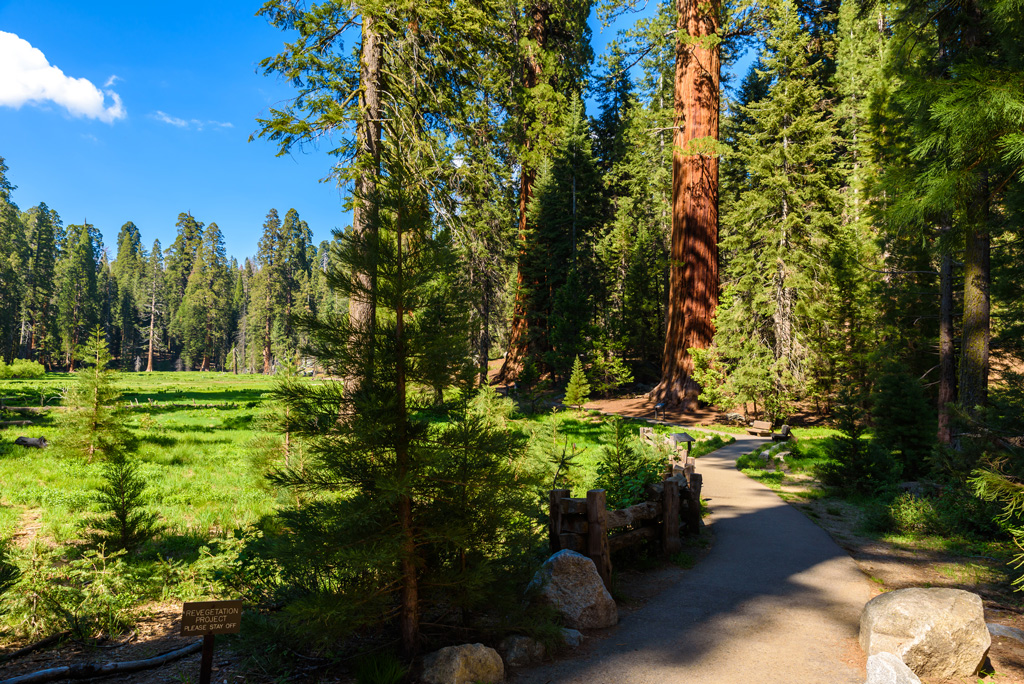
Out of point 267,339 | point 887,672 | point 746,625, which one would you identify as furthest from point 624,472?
point 267,339

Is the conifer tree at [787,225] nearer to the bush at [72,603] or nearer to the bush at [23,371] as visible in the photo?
the bush at [72,603]

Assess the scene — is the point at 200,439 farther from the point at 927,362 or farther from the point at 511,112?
the point at 927,362

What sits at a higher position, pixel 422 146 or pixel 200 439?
pixel 422 146

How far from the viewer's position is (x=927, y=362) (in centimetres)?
1644

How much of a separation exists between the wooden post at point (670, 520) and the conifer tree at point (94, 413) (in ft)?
33.3

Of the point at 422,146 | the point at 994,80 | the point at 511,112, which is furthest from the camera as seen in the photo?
the point at 511,112

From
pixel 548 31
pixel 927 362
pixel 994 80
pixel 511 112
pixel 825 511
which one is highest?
pixel 548 31

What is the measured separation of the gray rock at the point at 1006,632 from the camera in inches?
185

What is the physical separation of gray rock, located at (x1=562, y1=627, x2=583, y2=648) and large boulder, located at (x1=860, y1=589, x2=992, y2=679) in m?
2.50

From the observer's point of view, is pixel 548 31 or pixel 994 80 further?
pixel 548 31

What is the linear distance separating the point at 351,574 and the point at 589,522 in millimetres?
2761

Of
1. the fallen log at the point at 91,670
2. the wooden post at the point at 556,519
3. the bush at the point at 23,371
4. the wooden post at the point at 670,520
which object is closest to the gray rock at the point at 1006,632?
the wooden post at the point at 670,520

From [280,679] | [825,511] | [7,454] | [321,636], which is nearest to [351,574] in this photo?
[321,636]

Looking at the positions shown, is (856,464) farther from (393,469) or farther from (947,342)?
(393,469)
